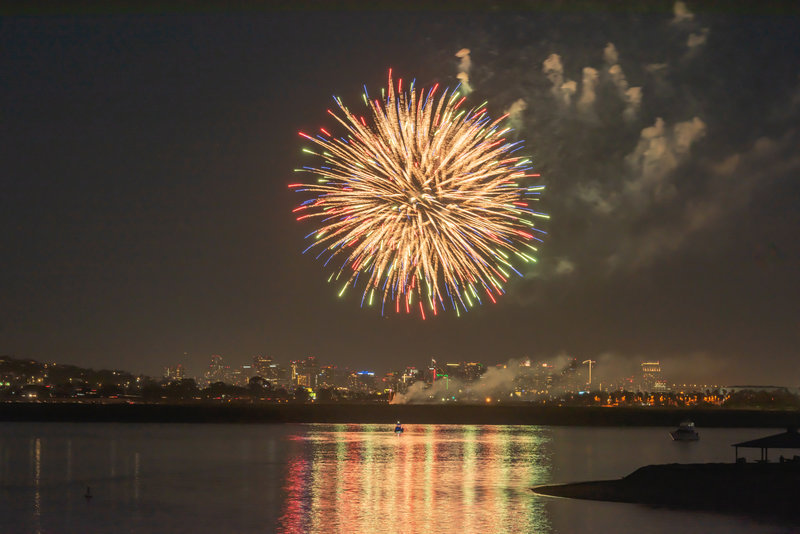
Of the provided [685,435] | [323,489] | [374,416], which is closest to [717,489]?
[323,489]

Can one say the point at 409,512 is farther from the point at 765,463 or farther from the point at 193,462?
the point at 193,462

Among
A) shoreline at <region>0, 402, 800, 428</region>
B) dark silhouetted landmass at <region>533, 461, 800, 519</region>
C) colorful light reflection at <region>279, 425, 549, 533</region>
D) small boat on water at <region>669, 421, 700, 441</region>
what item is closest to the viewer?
colorful light reflection at <region>279, 425, 549, 533</region>

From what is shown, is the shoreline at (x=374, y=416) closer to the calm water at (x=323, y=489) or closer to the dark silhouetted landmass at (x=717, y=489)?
the calm water at (x=323, y=489)

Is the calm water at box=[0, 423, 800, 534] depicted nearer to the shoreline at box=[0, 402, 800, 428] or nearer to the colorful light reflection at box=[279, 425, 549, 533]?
the colorful light reflection at box=[279, 425, 549, 533]

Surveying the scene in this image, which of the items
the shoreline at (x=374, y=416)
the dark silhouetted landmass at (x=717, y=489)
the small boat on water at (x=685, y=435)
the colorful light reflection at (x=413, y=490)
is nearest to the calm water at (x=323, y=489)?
the colorful light reflection at (x=413, y=490)

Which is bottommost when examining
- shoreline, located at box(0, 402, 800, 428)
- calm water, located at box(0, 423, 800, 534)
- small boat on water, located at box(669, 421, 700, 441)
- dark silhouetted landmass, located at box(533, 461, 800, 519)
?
shoreline, located at box(0, 402, 800, 428)

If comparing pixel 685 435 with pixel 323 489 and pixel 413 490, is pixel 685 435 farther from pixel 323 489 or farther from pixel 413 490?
pixel 323 489

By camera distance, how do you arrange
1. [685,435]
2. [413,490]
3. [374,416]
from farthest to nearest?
[374,416], [685,435], [413,490]

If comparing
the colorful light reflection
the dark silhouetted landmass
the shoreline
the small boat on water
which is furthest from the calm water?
the shoreline
